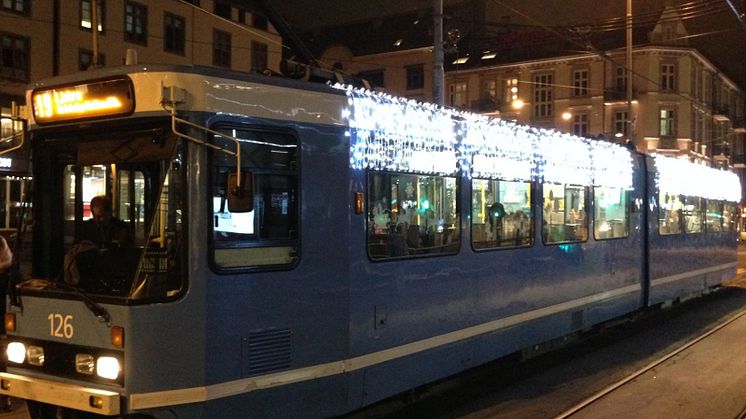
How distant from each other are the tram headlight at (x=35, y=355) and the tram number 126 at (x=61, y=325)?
187mm

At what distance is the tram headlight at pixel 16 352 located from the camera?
5.12m

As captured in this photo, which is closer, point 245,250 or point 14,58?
point 245,250

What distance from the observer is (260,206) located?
5047 mm

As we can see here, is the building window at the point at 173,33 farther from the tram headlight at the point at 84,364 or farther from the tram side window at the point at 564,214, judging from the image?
the tram headlight at the point at 84,364

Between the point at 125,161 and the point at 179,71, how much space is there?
2.38 ft

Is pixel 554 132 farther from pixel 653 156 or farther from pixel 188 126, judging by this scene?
pixel 188 126

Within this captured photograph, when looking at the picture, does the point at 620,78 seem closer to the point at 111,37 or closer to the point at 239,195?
the point at 111,37

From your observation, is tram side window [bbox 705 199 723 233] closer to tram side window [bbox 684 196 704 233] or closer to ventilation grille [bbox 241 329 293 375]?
tram side window [bbox 684 196 704 233]

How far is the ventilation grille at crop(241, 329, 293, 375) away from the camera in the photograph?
4.94 meters

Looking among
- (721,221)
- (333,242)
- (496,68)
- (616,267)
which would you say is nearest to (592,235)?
(616,267)

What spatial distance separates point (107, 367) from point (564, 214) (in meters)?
6.25

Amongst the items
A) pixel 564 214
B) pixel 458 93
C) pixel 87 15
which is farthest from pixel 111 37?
pixel 458 93

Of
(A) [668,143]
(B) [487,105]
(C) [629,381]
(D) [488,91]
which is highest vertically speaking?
(D) [488,91]

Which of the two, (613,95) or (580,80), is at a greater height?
(580,80)
